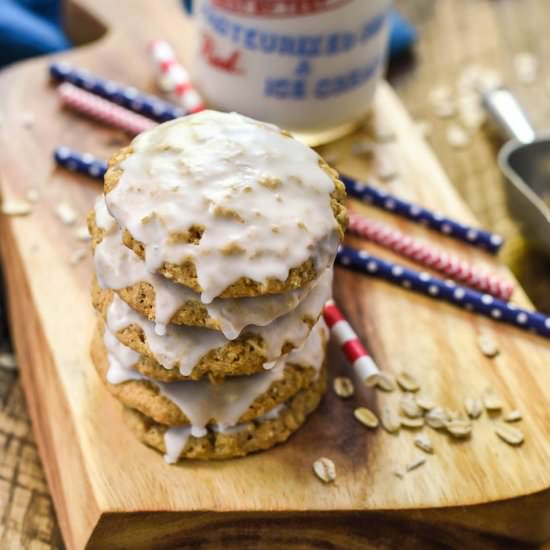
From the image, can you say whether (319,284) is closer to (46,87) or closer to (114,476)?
(114,476)

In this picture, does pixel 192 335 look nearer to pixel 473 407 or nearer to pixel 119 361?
pixel 119 361

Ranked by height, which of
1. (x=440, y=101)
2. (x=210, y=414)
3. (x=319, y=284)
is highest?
(x=319, y=284)

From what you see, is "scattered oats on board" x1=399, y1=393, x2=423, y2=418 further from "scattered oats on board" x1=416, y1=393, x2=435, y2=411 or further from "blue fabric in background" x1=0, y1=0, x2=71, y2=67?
"blue fabric in background" x1=0, y1=0, x2=71, y2=67

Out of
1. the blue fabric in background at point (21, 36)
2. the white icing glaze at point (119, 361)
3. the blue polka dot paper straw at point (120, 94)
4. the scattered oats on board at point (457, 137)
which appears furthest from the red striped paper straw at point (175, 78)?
the white icing glaze at point (119, 361)

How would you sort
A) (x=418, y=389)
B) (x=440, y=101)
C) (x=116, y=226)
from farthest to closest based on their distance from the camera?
(x=440, y=101)
(x=418, y=389)
(x=116, y=226)

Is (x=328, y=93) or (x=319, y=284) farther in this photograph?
(x=328, y=93)

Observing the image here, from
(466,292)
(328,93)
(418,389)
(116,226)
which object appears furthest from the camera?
(328,93)

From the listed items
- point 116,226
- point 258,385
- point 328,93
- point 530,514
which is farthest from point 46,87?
point 530,514

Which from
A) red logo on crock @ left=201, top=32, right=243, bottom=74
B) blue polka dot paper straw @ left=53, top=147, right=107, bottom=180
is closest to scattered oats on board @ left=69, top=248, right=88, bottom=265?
blue polka dot paper straw @ left=53, top=147, right=107, bottom=180
